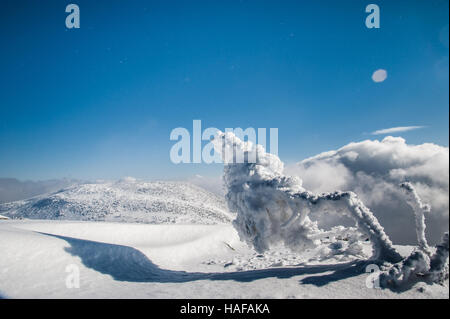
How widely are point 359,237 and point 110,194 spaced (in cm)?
7825

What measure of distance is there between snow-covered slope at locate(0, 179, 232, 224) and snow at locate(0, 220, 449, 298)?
37.2m

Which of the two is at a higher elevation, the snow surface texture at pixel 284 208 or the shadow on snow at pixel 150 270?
the snow surface texture at pixel 284 208

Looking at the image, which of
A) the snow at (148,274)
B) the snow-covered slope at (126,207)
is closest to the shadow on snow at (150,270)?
→ the snow at (148,274)

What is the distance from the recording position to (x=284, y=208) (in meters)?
14.3

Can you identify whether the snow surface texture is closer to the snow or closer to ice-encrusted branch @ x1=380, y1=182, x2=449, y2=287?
ice-encrusted branch @ x1=380, y1=182, x2=449, y2=287

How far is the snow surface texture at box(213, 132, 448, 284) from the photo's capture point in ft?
35.7

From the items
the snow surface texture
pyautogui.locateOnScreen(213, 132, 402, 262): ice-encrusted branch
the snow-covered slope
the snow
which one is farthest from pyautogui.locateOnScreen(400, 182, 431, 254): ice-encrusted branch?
the snow-covered slope

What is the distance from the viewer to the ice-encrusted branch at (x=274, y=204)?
11703mm

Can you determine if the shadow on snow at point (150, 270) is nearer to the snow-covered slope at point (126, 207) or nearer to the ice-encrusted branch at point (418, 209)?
the ice-encrusted branch at point (418, 209)

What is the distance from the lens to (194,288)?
11.2 meters

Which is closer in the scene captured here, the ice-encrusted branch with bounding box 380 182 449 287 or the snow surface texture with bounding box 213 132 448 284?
the ice-encrusted branch with bounding box 380 182 449 287

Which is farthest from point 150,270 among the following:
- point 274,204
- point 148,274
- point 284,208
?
point 284,208
